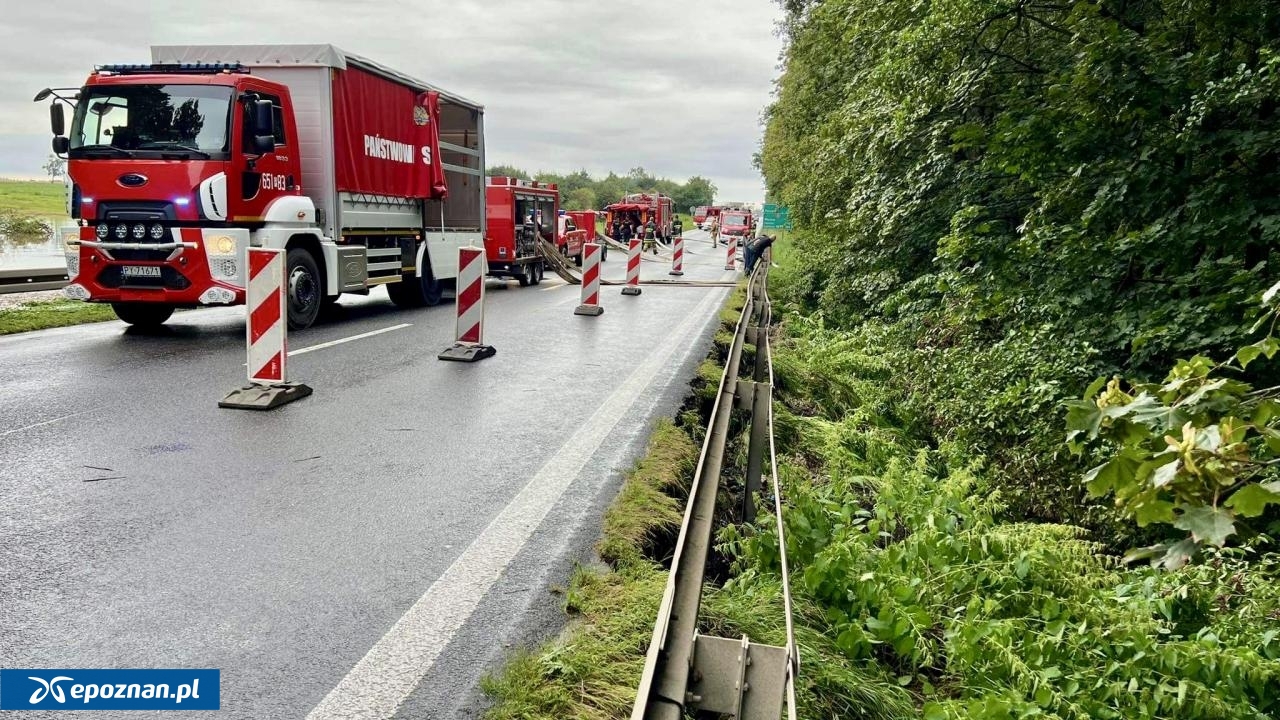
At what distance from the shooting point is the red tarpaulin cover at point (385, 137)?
41.8ft

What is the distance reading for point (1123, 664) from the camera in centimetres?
350

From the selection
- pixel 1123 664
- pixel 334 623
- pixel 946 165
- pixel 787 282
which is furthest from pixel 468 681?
pixel 787 282

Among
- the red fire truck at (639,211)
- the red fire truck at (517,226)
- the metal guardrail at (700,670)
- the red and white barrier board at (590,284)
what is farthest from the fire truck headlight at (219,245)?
the red fire truck at (639,211)

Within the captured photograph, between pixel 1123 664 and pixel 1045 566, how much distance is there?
0.92 m

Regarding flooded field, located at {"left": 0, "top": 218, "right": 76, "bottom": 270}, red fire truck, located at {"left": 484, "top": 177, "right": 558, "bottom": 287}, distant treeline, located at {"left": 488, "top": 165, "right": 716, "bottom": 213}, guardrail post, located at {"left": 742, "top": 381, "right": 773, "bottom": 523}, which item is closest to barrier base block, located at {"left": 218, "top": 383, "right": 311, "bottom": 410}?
guardrail post, located at {"left": 742, "top": 381, "right": 773, "bottom": 523}

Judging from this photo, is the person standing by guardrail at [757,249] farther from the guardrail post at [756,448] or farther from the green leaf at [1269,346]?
the green leaf at [1269,346]

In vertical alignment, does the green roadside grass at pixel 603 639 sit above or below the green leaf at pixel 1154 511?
below

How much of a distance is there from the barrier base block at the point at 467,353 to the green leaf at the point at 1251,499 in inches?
334

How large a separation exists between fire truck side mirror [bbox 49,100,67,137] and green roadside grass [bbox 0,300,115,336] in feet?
7.61

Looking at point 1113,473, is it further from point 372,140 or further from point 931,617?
point 372,140

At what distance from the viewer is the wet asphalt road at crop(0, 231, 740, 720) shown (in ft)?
10.1

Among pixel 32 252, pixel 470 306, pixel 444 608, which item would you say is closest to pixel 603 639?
pixel 444 608

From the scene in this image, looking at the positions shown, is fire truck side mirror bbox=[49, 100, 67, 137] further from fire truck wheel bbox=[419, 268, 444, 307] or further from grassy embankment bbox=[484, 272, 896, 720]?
grassy embankment bbox=[484, 272, 896, 720]

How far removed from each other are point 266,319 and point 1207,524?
7113 millimetres
